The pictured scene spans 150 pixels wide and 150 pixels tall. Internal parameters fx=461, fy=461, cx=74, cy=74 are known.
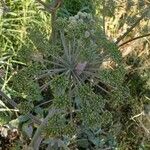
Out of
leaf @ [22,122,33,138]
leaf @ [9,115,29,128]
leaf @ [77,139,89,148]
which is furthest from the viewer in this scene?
leaf @ [77,139,89,148]

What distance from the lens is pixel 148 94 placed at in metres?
4.44

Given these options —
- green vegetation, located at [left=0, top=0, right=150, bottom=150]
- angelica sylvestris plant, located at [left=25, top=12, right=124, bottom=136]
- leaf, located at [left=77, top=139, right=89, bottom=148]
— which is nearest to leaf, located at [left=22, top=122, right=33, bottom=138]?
green vegetation, located at [left=0, top=0, right=150, bottom=150]

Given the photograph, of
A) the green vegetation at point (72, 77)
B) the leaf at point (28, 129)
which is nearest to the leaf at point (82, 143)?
the green vegetation at point (72, 77)

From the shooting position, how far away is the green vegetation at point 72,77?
73.1 inches

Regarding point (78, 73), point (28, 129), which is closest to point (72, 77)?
point (78, 73)

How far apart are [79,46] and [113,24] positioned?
2.82 metres

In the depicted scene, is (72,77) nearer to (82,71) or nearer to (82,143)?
(82,71)

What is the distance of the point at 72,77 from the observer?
1928mm

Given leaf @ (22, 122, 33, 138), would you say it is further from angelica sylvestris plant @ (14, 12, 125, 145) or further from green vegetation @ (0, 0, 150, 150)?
angelica sylvestris plant @ (14, 12, 125, 145)

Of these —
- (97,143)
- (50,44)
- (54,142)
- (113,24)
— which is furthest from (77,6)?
(50,44)

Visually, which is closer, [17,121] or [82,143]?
[17,121]

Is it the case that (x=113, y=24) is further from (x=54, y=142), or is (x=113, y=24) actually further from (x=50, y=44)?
(x=50, y=44)

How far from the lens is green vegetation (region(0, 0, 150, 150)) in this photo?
6.09 feet

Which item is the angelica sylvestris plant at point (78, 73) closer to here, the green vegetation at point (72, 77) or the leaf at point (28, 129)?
the green vegetation at point (72, 77)
